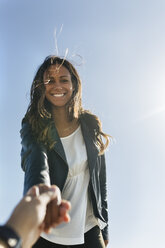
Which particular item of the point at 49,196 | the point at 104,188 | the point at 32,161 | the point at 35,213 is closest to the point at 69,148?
the point at 104,188

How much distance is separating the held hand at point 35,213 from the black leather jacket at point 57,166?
956 millimetres

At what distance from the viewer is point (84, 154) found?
4047 mm

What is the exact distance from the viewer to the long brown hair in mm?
3965

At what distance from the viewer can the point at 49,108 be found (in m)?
4.33

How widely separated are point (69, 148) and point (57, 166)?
30cm

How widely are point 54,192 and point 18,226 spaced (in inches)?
15.5

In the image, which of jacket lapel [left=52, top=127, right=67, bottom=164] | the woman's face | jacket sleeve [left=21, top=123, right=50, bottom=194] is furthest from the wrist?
the woman's face

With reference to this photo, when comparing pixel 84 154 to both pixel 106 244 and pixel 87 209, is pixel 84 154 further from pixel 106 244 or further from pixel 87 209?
pixel 106 244

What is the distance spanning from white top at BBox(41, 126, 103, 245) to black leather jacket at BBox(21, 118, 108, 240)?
82 mm

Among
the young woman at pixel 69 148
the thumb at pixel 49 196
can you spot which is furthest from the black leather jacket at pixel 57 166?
the thumb at pixel 49 196

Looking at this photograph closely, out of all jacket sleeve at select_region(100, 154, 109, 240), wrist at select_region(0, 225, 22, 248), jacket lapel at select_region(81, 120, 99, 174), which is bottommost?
jacket sleeve at select_region(100, 154, 109, 240)

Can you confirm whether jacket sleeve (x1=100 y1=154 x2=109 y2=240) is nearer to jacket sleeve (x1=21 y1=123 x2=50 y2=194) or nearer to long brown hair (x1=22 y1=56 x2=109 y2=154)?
long brown hair (x1=22 y1=56 x2=109 y2=154)

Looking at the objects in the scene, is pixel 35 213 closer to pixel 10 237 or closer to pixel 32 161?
pixel 10 237

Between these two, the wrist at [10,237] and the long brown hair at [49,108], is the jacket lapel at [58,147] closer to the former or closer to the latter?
the long brown hair at [49,108]
